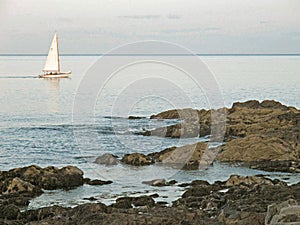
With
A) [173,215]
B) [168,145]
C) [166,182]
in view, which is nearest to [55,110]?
[168,145]

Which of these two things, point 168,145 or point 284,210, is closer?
point 284,210

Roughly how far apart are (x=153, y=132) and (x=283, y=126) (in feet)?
35.8

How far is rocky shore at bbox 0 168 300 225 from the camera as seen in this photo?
1507 centimetres

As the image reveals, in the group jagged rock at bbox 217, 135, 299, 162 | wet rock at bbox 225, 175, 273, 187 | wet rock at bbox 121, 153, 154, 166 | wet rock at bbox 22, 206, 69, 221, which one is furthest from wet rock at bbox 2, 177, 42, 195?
jagged rock at bbox 217, 135, 299, 162

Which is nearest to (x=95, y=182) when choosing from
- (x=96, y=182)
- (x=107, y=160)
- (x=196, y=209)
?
(x=96, y=182)

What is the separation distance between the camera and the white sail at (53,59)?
112 meters

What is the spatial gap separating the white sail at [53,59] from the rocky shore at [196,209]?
295ft

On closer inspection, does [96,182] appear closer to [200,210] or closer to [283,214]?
[200,210]

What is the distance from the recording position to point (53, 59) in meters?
119

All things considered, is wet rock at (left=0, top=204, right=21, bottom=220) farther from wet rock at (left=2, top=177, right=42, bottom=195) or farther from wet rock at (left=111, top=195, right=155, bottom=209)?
wet rock at (left=2, top=177, right=42, bottom=195)

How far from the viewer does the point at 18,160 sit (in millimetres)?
35812

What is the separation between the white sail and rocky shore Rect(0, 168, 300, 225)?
295 ft

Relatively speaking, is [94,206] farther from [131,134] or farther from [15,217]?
[131,134]

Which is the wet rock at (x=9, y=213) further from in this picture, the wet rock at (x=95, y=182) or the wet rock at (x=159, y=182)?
the wet rock at (x=159, y=182)
